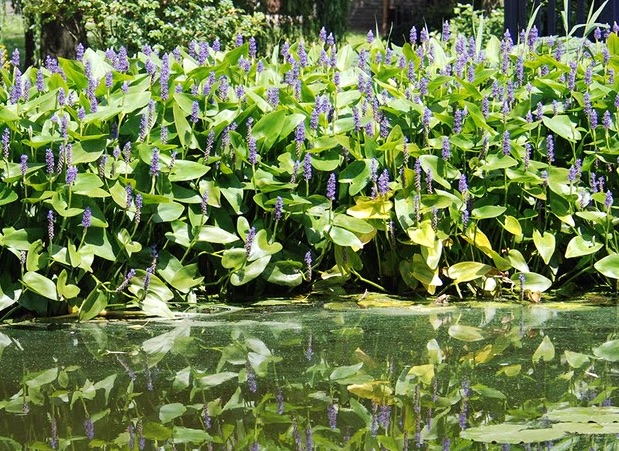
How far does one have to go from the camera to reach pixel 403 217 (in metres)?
4.14

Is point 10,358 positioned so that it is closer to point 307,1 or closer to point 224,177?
point 224,177

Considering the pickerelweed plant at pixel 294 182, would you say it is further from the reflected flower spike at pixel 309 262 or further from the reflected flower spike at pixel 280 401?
the reflected flower spike at pixel 280 401

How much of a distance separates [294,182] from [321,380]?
114 centimetres

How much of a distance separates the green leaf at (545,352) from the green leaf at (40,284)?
62.9 inches

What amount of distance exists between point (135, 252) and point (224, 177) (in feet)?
1.42

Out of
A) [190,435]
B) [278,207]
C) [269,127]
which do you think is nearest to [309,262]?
[278,207]

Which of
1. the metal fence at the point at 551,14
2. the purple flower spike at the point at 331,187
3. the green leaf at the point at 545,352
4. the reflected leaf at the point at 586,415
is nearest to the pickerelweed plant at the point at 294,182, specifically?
the purple flower spike at the point at 331,187

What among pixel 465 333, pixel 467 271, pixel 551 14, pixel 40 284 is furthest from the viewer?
pixel 551 14

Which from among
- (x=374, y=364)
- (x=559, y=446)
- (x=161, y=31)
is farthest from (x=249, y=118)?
(x=161, y=31)

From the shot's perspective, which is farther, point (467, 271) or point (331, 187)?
point (467, 271)

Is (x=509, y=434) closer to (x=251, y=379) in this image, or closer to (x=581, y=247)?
(x=251, y=379)

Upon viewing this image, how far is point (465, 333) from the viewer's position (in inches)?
145

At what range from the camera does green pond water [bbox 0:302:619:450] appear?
8.54 feet

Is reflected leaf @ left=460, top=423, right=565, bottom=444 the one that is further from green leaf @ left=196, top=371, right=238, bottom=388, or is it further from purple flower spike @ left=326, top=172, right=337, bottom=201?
purple flower spike @ left=326, top=172, right=337, bottom=201
